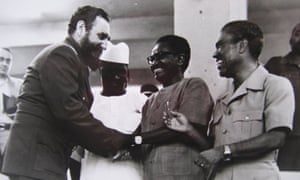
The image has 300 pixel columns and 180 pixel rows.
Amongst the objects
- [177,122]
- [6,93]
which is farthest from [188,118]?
[6,93]

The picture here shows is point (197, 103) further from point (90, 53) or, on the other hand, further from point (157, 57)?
point (90, 53)

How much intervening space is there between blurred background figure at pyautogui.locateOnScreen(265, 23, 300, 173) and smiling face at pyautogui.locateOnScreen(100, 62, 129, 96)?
1.46 feet

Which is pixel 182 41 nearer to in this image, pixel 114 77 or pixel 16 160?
pixel 114 77

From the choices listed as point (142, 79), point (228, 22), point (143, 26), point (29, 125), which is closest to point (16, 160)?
point (29, 125)

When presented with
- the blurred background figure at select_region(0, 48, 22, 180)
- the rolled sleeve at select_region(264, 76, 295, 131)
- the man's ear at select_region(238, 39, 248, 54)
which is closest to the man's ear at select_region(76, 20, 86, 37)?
the blurred background figure at select_region(0, 48, 22, 180)

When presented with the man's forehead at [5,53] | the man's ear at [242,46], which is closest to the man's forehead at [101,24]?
the man's forehead at [5,53]

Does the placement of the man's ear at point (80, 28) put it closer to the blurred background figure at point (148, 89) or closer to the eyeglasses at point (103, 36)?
the eyeglasses at point (103, 36)

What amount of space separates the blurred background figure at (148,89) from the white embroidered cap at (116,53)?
10 cm

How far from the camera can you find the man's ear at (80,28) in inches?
56.9

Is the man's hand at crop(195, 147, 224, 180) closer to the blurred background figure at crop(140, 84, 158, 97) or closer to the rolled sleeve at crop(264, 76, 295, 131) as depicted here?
the rolled sleeve at crop(264, 76, 295, 131)

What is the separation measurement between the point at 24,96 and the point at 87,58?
232mm

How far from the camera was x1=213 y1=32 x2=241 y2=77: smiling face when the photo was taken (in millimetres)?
1261

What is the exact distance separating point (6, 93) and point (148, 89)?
0.52 m

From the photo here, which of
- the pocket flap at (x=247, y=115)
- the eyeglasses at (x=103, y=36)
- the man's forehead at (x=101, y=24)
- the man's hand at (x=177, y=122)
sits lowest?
the man's hand at (x=177, y=122)
